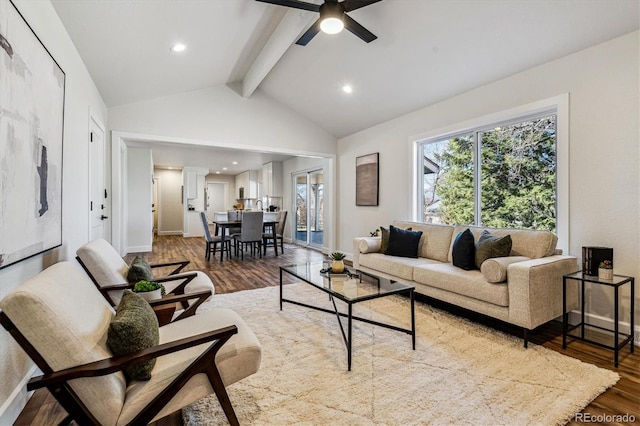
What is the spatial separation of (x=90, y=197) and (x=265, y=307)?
2261 millimetres

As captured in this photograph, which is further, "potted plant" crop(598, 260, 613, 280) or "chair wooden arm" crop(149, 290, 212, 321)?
"potted plant" crop(598, 260, 613, 280)

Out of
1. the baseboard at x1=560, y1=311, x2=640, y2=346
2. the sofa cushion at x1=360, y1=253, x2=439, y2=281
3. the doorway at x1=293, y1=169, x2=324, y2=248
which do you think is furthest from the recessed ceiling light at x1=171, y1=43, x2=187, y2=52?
the baseboard at x1=560, y1=311, x2=640, y2=346

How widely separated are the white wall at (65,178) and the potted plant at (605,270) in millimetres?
3864

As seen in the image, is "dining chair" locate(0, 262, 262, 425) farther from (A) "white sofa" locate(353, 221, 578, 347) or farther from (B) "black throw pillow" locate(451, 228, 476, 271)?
(B) "black throw pillow" locate(451, 228, 476, 271)

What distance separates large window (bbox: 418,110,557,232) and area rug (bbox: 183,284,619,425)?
1604mm

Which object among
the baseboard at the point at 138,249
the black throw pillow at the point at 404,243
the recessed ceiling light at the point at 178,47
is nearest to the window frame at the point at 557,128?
the black throw pillow at the point at 404,243

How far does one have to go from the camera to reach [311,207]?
8.21 metres

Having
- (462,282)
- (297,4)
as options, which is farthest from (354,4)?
(462,282)

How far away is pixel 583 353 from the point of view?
91.4 inches

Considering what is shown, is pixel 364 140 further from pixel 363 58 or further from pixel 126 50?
pixel 126 50

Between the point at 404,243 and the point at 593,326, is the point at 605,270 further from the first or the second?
the point at 404,243

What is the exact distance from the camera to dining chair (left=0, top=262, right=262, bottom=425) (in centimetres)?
108

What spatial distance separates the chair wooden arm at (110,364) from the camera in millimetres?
1053

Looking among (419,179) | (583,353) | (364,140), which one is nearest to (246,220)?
(364,140)
